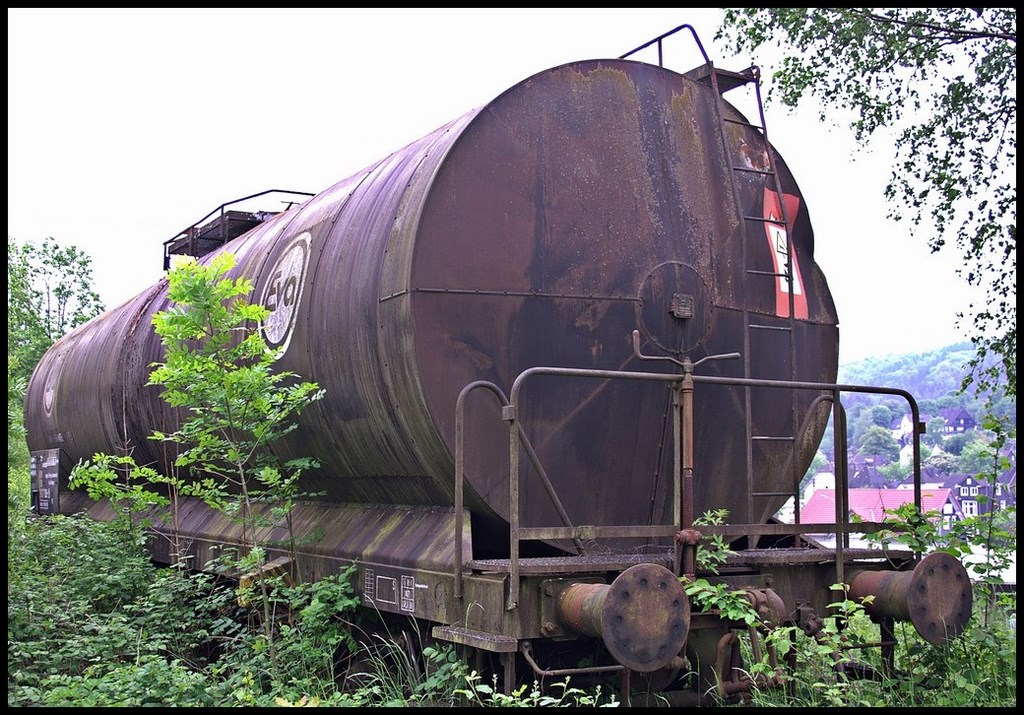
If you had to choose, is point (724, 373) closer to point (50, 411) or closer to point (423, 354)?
point (423, 354)

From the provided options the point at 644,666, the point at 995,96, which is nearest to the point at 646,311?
the point at 644,666

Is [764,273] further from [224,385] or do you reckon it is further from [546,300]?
[224,385]

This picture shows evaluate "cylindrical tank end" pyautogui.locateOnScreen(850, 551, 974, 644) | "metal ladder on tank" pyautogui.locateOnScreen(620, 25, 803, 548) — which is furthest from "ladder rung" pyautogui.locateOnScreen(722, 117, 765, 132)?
"cylindrical tank end" pyautogui.locateOnScreen(850, 551, 974, 644)

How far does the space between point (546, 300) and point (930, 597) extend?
2.85m

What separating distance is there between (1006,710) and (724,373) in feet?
8.72

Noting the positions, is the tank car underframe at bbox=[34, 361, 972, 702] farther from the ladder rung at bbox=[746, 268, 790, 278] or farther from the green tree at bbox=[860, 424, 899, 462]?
the green tree at bbox=[860, 424, 899, 462]

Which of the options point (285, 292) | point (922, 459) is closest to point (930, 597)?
point (285, 292)

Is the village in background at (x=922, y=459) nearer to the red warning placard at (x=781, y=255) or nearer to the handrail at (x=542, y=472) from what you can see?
the handrail at (x=542, y=472)

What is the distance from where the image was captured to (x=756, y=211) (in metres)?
7.84

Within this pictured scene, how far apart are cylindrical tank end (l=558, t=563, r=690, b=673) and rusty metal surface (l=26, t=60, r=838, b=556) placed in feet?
3.34

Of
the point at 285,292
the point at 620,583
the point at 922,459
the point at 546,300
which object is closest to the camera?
the point at 620,583

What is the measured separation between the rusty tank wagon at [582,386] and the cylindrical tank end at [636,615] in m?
0.01

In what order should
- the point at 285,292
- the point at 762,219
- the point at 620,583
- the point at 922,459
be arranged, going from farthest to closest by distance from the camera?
the point at 922,459
the point at 285,292
the point at 762,219
the point at 620,583

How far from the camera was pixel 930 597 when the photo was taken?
6523 millimetres
